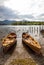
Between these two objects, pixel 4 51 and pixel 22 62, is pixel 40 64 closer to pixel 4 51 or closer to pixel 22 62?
pixel 22 62

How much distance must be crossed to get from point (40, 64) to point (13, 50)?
256 centimetres

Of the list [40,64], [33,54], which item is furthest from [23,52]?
[40,64]

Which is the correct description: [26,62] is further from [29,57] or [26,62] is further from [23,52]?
[23,52]

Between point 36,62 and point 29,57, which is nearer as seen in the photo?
point 36,62

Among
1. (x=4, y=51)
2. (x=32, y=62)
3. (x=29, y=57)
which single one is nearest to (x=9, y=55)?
(x=4, y=51)

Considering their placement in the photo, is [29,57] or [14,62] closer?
[14,62]

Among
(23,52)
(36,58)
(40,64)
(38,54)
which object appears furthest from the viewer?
(23,52)

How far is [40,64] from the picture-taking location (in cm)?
628

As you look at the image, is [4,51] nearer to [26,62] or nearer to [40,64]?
[26,62]

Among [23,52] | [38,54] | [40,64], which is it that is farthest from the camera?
[23,52]

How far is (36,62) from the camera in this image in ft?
21.5

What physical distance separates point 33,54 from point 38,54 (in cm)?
28

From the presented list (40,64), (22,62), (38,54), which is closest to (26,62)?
(22,62)

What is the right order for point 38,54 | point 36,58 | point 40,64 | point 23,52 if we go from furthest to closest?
1. point 23,52
2. point 38,54
3. point 36,58
4. point 40,64
